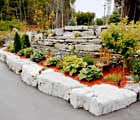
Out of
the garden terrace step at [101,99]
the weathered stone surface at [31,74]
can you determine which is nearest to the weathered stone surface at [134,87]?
the garden terrace step at [101,99]

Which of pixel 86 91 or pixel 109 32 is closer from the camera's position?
pixel 86 91

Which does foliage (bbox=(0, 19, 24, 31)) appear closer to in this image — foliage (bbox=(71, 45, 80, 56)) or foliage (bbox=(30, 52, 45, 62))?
foliage (bbox=(30, 52, 45, 62))

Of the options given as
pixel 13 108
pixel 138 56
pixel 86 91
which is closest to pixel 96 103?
pixel 86 91

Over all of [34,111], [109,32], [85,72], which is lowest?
[34,111]

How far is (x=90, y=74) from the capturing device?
6.17 m

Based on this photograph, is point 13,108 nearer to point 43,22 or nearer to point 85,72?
point 85,72

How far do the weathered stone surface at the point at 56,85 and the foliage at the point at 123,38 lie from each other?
4.97 ft

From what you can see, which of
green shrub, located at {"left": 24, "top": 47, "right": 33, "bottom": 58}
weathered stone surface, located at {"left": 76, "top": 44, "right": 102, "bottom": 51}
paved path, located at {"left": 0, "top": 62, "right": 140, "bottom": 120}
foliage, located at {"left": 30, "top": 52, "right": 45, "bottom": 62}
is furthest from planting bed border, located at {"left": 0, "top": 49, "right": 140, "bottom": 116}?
green shrub, located at {"left": 24, "top": 47, "right": 33, "bottom": 58}

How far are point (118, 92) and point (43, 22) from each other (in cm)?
1298

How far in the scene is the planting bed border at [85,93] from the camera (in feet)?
15.0

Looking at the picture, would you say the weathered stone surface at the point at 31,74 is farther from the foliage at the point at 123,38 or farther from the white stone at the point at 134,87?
the white stone at the point at 134,87

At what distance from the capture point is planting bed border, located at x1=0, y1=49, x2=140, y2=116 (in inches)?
181

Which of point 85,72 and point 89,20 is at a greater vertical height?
point 89,20

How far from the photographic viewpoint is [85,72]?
6258 mm
